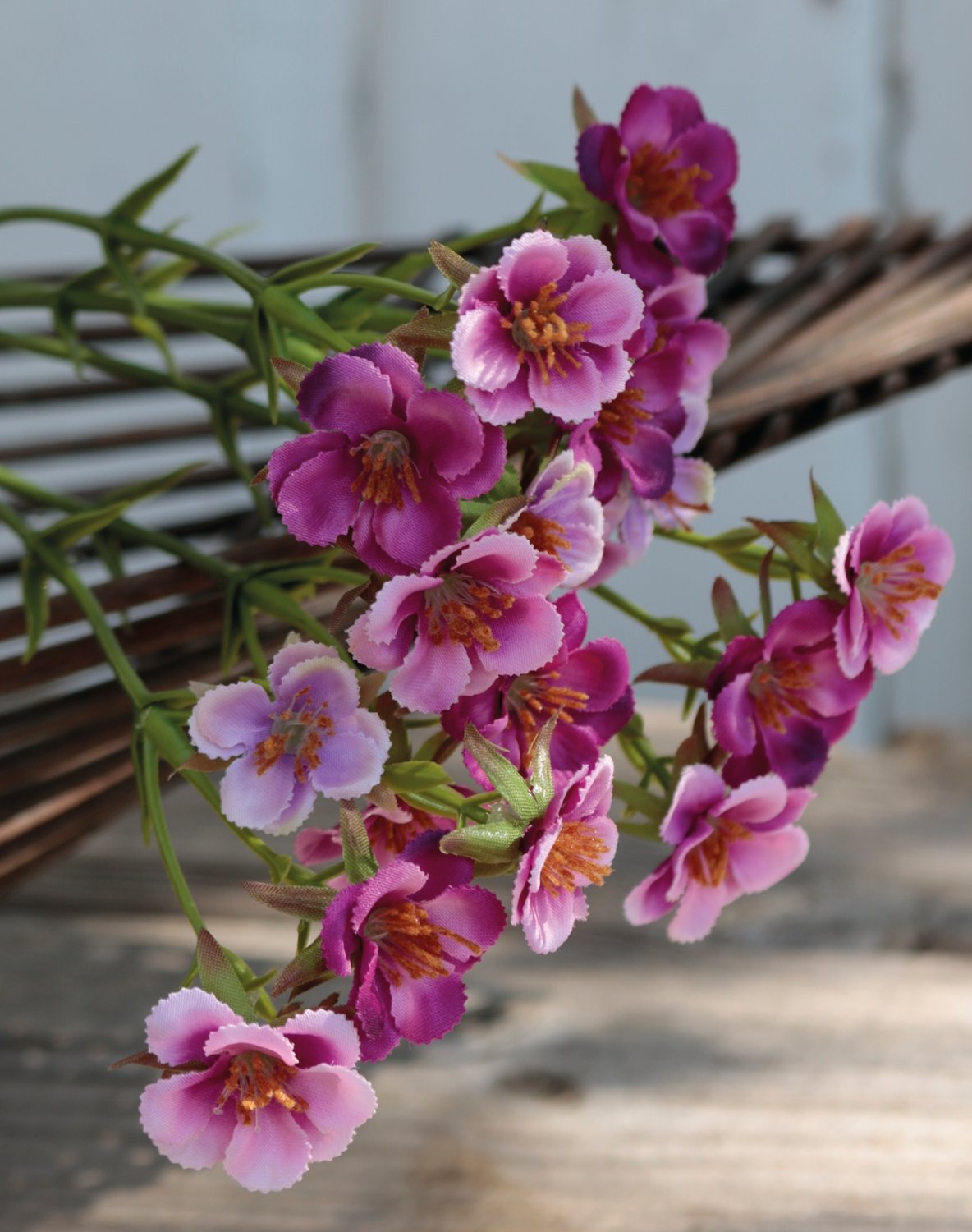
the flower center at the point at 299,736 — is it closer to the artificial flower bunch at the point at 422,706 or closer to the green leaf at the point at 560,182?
the artificial flower bunch at the point at 422,706

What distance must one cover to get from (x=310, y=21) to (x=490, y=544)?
158 cm

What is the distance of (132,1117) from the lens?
0.46m

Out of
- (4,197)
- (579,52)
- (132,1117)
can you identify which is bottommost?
(132,1117)

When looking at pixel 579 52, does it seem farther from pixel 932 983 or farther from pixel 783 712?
pixel 783 712

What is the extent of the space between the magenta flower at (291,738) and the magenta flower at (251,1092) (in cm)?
3

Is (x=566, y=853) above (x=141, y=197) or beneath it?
beneath

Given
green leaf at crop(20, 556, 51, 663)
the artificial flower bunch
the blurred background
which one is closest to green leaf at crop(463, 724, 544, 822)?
the artificial flower bunch

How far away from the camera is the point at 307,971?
9.2 inches

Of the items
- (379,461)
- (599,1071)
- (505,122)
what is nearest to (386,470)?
(379,461)

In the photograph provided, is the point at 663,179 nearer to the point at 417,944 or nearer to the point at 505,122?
the point at 417,944

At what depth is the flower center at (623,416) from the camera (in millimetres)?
290

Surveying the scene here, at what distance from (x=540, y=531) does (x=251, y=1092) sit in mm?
109

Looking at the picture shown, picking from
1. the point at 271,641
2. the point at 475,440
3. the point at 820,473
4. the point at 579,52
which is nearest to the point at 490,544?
the point at 475,440

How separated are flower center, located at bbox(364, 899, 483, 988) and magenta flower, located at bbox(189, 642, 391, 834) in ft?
0.07
